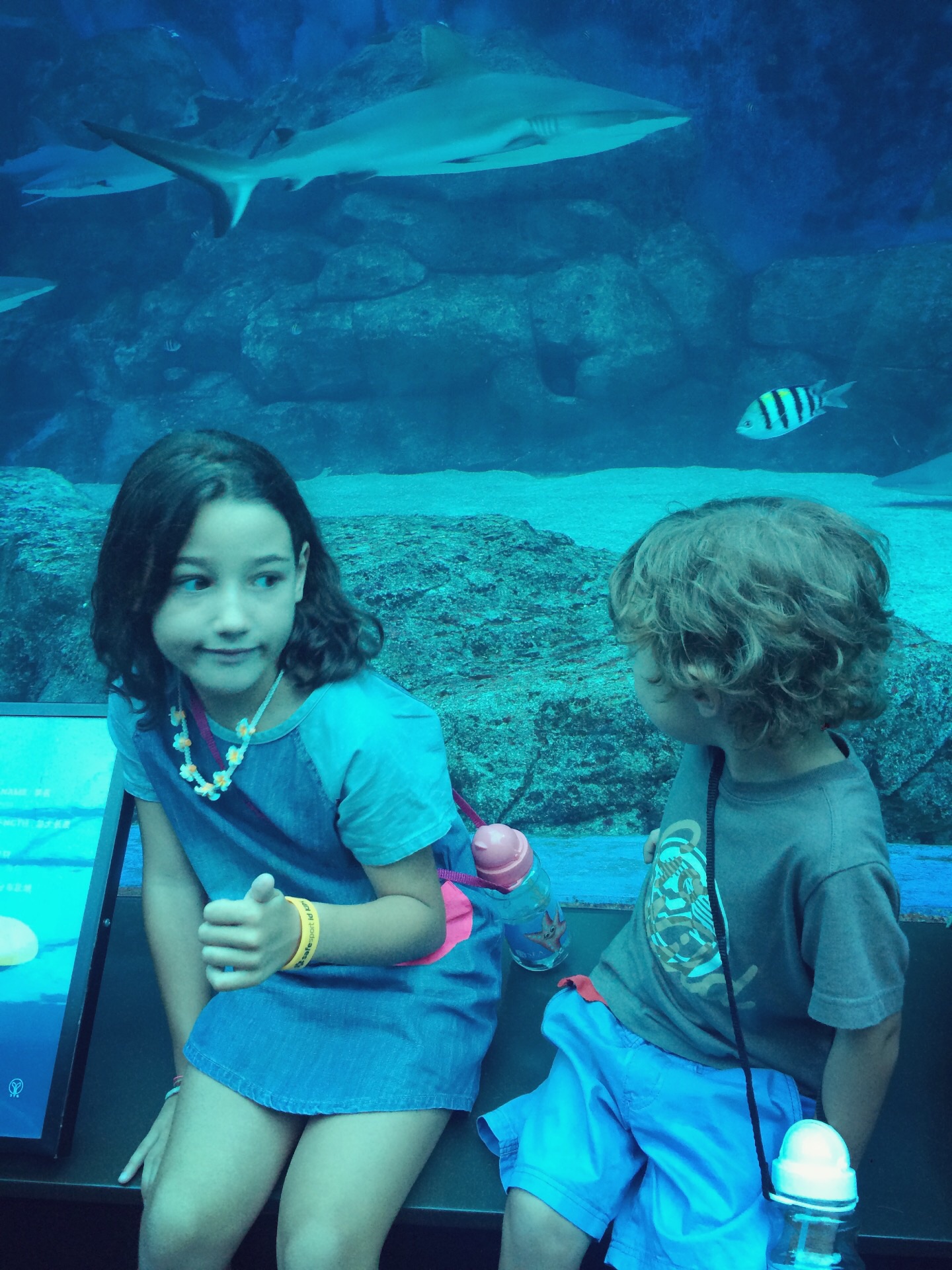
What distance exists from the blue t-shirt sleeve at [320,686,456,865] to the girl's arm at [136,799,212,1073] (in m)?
0.40

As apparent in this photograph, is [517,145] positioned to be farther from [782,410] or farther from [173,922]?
[173,922]

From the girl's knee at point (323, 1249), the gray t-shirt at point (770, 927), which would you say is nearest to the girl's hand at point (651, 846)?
the gray t-shirt at point (770, 927)

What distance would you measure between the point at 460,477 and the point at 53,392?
234 cm

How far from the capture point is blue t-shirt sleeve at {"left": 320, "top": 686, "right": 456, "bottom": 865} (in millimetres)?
1211

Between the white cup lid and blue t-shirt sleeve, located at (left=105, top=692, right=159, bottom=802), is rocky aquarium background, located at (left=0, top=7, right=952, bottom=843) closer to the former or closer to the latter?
blue t-shirt sleeve, located at (left=105, top=692, right=159, bottom=802)

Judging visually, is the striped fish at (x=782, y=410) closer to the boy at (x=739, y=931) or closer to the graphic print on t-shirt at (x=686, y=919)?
the boy at (x=739, y=931)

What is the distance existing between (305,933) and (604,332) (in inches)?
147

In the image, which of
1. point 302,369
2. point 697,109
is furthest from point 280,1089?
point 697,109

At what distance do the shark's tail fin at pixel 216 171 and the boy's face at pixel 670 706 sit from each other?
2.87 metres

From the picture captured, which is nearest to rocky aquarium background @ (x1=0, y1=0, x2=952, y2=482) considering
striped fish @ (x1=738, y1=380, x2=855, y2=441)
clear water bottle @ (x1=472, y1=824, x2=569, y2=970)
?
striped fish @ (x1=738, y1=380, x2=855, y2=441)

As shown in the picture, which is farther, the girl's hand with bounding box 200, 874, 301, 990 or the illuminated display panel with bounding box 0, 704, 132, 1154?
the illuminated display panel with bounding box 0, 704, 132, 1154

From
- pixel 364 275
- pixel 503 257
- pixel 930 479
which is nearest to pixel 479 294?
pixel 503 257

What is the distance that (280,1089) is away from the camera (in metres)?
1.17

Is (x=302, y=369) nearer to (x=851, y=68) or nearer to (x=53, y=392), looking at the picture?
(x=53, y=392)
